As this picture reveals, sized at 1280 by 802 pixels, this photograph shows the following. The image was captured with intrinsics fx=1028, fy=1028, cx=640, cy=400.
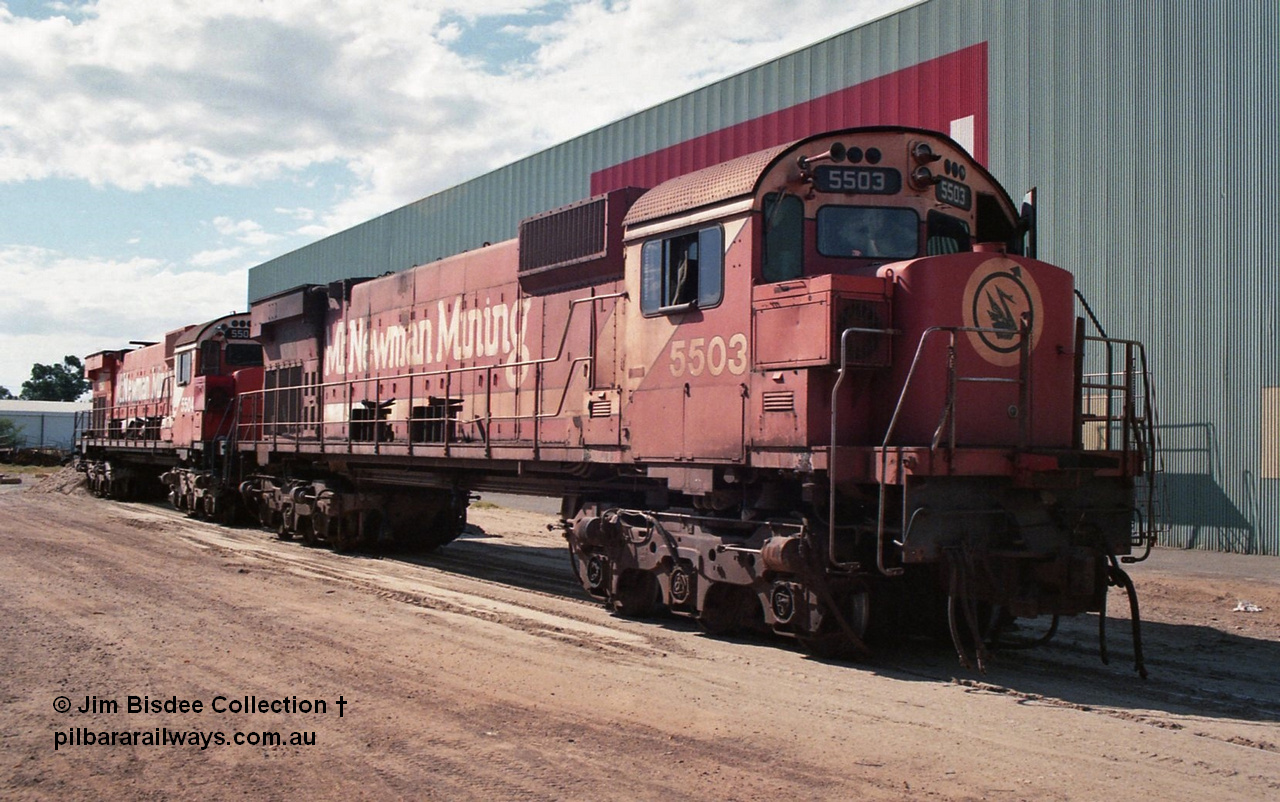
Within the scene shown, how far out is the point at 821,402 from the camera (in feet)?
26.1

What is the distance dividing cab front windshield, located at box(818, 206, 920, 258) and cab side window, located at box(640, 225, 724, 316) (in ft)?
2.91

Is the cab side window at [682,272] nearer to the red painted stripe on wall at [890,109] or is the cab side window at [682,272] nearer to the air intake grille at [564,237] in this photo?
the air intake grille at [564,237]

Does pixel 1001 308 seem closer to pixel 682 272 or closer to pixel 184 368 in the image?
pixel 682 272

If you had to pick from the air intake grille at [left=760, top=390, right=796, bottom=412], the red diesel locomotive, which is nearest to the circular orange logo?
the red diesel locomotive

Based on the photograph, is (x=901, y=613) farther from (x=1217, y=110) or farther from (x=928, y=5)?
(x=928, y=5)

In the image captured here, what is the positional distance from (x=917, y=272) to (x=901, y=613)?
2.91 metres

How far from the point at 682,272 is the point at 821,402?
1.97 metres

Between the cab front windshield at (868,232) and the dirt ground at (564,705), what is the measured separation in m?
3.38

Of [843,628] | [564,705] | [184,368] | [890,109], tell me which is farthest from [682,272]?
[184,368]

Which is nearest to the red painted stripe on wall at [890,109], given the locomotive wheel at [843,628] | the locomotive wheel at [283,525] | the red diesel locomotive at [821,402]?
the locomotive wheel at [283,525]

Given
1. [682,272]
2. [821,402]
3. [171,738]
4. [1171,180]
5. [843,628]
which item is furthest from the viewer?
[1171,180]

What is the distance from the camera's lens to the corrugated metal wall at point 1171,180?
632 inches

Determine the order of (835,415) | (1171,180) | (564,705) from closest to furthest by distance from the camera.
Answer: (564,705) < (835,415) < (1171,180)

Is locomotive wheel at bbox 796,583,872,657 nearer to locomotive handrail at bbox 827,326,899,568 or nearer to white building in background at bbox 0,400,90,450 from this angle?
locomotive handrail at bbox 827,326,899,568
